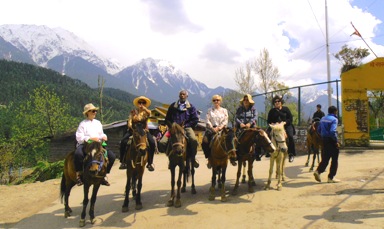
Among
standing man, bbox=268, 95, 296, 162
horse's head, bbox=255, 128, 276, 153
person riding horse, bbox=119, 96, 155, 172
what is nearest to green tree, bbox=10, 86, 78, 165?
person riding horse, bbox=119, 96, 155, 172

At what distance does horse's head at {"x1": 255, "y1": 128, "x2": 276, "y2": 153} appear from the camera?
8.25 metres

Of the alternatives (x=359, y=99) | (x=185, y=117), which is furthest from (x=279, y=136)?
(x=359, y=99)

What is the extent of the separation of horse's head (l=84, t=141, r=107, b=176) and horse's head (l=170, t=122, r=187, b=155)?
1760 millimetres

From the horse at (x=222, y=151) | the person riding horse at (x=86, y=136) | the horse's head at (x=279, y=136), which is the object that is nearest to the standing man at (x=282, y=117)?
the horse's head at (x=279, y=136)

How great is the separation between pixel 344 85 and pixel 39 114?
133 ft

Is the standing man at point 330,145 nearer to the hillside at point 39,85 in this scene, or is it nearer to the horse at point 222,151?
the horse at point 222,151

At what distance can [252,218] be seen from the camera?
6.91m

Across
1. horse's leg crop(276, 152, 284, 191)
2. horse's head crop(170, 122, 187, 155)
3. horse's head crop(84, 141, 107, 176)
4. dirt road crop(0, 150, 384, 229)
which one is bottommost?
dirt road crop(0, 150, 384, 229)

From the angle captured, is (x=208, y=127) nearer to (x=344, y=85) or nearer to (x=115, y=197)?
(x=115, y=197)

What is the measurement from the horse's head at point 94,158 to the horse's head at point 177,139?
1.76m

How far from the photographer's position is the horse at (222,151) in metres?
8.05

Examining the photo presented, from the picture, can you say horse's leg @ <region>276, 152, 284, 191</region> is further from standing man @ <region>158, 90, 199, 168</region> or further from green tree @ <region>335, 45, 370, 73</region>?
green tree @ <region>335, 45, 370, 73</region>

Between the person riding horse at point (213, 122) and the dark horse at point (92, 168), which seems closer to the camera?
the dark horse at point (92, 168)

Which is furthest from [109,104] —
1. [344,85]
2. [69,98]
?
[344,85]
